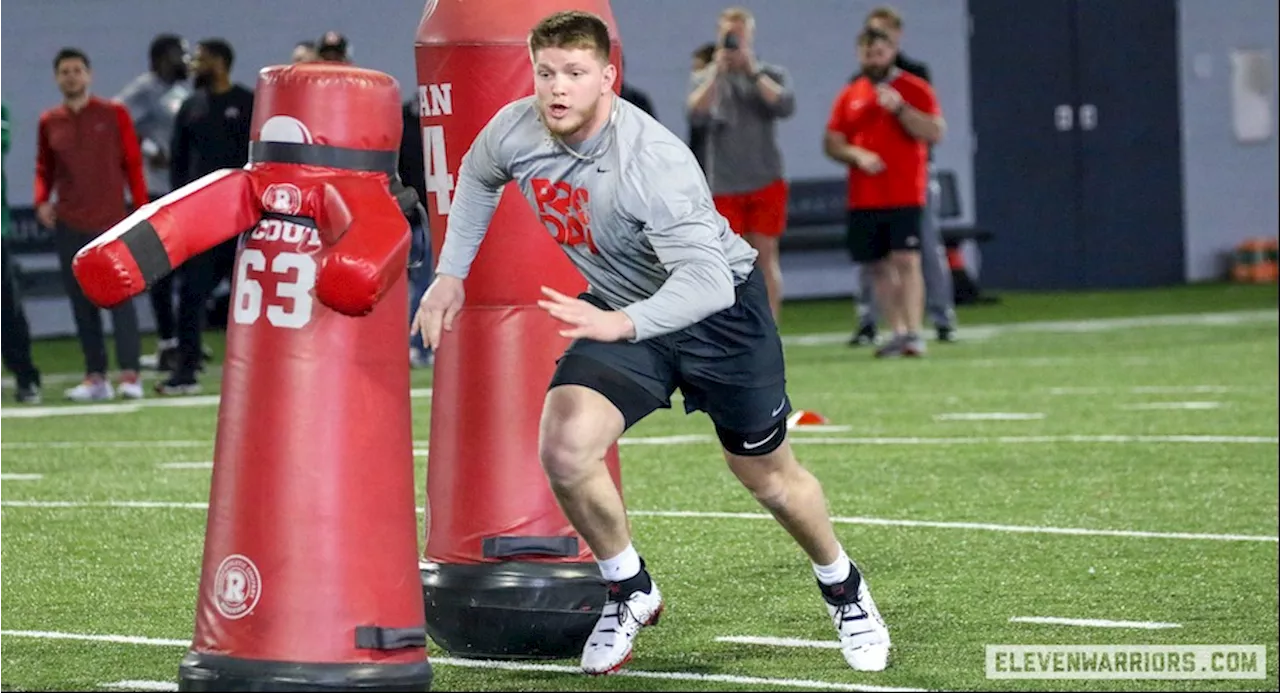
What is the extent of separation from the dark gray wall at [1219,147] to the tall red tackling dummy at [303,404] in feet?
72.2

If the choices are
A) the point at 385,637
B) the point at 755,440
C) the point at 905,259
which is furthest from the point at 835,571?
the point at 905,259

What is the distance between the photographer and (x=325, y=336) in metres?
4.87

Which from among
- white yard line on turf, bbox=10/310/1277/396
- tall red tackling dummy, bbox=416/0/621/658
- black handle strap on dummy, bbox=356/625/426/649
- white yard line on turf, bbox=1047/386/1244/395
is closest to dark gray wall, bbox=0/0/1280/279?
white yard line on turf, bbox=10/310/1277/396

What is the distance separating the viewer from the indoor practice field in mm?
5688

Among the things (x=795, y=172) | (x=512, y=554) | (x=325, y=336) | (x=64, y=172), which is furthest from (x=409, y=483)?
(x=795, y=172)

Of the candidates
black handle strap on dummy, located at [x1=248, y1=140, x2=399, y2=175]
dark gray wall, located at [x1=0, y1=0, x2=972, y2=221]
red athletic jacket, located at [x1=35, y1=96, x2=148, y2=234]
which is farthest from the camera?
dark gray wall, located at [x1=0, y1=0, x2=972, y2=221]

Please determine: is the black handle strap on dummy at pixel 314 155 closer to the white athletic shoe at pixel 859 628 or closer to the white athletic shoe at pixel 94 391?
the white athletic shoe at pixel 859 628

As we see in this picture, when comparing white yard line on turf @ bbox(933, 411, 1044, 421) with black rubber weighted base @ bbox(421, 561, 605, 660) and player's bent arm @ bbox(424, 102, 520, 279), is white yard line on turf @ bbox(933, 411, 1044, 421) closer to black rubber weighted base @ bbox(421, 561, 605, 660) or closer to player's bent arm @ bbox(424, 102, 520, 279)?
black rubber weighted base @ bbox(421, 561, 605, 660)

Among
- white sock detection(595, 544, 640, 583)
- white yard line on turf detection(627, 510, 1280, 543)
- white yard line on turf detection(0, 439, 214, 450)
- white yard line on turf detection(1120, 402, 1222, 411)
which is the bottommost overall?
white yard line on turf detection(1120, 402, 1222, 411)

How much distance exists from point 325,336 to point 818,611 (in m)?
2.01

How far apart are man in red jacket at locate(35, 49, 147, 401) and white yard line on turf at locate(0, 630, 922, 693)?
26.2 feet

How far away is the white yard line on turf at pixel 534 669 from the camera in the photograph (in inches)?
207

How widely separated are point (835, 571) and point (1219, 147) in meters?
21.3

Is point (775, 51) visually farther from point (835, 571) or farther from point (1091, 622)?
point (835, 571)
